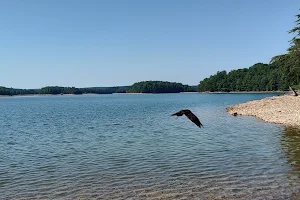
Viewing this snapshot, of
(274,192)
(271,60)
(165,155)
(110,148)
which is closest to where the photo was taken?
(274,192)

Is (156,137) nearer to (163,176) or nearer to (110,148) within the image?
(110,148)

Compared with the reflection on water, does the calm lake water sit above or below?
below

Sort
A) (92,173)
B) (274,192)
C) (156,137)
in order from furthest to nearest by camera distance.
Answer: (156,137)
(92,173)
(274,192)

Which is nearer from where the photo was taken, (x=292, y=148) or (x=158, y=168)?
(x=158, y=168)

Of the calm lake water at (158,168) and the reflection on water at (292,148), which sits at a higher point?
the reflection on water at (292,148)

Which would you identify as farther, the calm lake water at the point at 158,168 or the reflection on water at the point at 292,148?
the reflection on water at the point at 292,148

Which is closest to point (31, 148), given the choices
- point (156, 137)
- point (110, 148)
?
point (110, 148)

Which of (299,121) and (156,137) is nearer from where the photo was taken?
(156,137)

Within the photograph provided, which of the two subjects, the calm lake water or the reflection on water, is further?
the reflection on water

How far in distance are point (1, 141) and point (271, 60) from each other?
168 feet

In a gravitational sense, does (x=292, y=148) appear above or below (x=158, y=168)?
above

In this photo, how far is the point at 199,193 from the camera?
12.2m

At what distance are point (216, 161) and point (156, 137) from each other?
10893 mm

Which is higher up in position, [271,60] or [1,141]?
[271,60]
